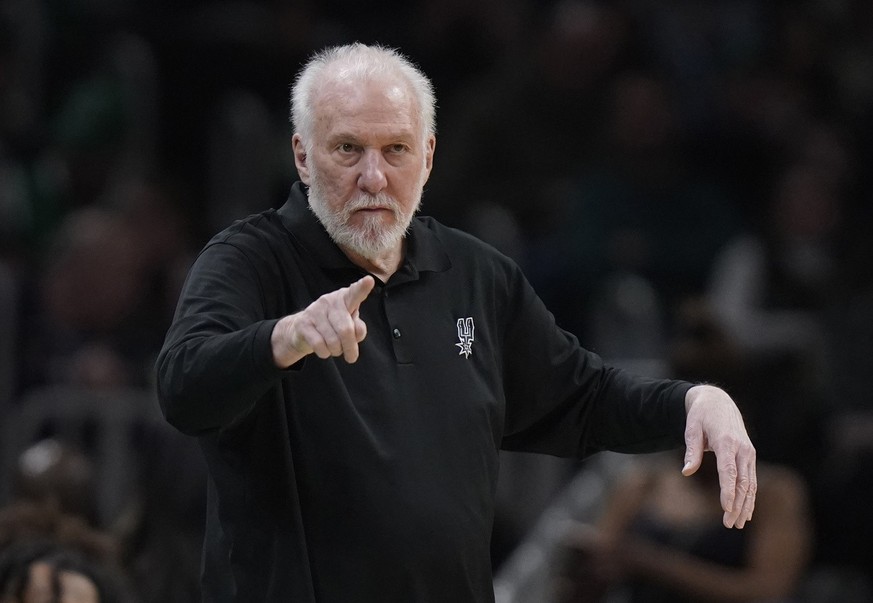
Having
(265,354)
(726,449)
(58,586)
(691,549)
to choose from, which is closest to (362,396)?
(265,354)

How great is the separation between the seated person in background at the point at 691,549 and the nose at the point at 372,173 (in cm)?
299

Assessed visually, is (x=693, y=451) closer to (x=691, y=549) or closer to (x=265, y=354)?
(x=265, y=354)

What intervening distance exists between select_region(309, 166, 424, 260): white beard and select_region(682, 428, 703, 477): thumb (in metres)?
0.74

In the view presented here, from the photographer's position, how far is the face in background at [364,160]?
3.42 metres

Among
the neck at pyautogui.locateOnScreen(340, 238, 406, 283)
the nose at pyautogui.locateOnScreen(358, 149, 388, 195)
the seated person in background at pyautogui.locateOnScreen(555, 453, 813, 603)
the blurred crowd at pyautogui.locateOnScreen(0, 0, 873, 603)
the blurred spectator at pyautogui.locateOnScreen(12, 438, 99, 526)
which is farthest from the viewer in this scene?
the blurred crowd at pyautogui.locateOnScreen(0, 0, 873, 603)

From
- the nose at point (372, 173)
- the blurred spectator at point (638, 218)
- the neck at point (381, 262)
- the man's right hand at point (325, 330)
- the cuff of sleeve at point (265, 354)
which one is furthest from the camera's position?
the blurred spectator at point (638, 218)

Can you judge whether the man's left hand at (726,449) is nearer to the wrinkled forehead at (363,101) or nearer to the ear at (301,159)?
the wrinkled forehead at (363,101)

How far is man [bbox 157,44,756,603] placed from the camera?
3.21 meters

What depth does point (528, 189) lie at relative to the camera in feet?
29.3

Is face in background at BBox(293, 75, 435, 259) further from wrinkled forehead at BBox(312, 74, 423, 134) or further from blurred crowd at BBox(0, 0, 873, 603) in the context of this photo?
blurred crowd at BBox(0, 0, 873, 603)

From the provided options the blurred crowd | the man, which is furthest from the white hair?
the blurred crowd

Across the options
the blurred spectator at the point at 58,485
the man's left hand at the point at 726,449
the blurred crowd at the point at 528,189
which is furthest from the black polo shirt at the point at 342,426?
the blurred crowd at the point at 528,189

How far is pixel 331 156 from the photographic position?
11.3 ft

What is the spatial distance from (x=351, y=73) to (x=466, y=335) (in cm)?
62
